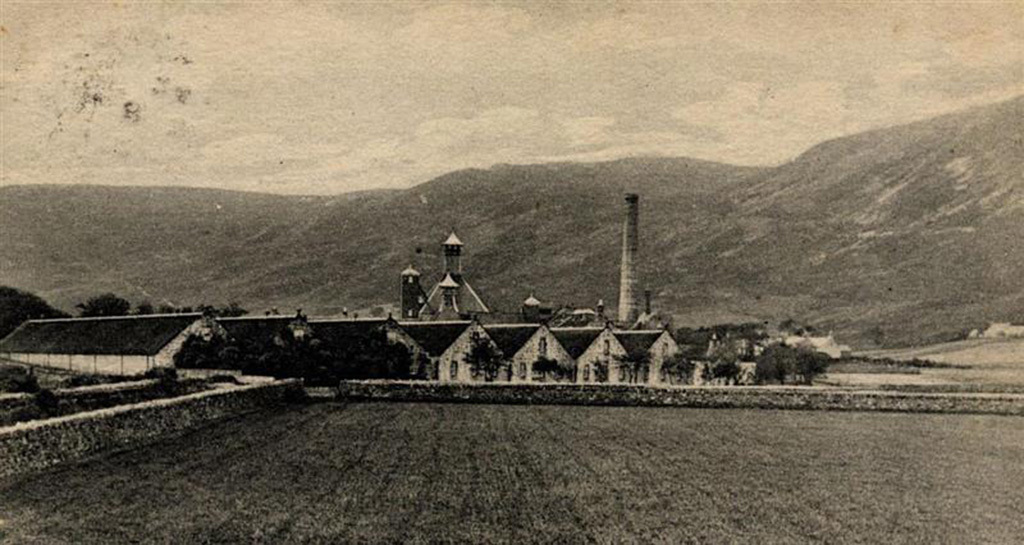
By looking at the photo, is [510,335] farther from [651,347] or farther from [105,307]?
[105,307]

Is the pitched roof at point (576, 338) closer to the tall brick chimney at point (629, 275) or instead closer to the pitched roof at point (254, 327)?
the tall brick chimney at point (629, 275)

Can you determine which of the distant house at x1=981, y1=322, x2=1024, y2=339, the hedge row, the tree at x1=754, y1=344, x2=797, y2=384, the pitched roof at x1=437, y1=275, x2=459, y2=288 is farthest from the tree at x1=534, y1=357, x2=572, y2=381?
the distant house at x1=981, y1=322, x2=1024, y2=339

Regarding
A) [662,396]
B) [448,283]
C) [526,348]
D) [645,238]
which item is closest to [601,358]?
[526,348]

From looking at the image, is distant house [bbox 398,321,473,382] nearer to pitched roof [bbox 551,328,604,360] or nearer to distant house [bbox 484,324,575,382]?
distant house [bbox 484,324,575,382]

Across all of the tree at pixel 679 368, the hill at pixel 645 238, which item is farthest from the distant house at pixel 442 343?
the hill at pixel 645 238

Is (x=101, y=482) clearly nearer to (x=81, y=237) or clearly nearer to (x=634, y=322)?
(x=634, y=322)

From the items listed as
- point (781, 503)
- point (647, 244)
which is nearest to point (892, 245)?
point (647, 244)
